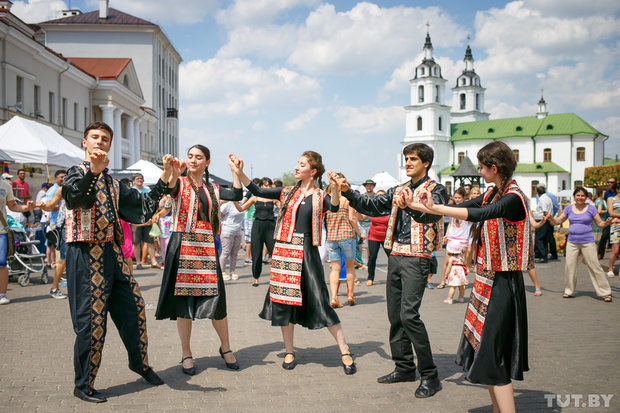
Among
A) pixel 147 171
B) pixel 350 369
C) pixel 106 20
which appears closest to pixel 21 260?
pixel 350 369

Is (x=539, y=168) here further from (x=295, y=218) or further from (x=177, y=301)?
(x=177, y=301)

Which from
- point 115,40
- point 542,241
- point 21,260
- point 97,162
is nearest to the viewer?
point 97,162

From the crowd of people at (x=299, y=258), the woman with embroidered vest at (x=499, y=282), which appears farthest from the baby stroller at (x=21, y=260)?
the woman with embroidered vest at (x=499, y=282)

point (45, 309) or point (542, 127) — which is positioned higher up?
point (542, 127)

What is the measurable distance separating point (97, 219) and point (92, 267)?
387mm

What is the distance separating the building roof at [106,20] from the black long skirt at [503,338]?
57.3 meters

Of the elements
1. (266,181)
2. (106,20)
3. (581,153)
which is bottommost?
(266,181)

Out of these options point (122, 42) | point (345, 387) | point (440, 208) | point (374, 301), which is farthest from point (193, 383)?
point (122, 42)

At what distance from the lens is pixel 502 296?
151 inches

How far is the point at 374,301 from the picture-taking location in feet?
31.0

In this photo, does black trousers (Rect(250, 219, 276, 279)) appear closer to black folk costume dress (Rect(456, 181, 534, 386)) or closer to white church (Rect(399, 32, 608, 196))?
black folk costume dress (Rect(456, 181, 534, 386))

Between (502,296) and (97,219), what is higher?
(97,219)

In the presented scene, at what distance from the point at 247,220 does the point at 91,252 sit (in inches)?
455

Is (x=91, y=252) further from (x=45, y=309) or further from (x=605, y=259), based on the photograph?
(x=605, y=259)
